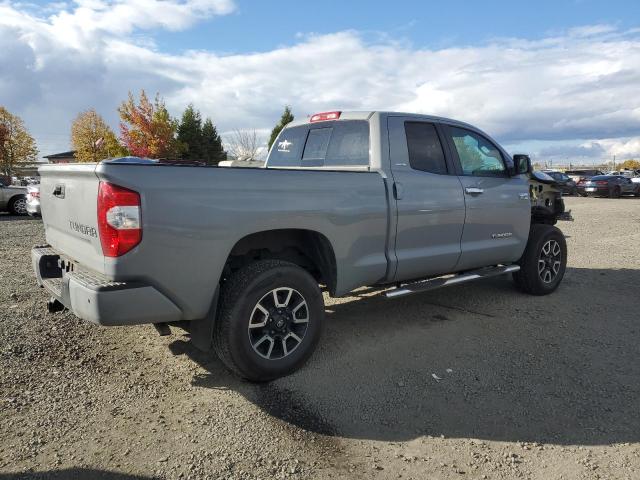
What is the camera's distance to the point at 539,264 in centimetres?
593

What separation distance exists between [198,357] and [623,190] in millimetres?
28703

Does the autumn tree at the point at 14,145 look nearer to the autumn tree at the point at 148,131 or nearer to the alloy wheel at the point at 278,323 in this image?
the autumn tree at the point at 148,131

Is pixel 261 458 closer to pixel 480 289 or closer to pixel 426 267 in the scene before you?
pixel 426 267

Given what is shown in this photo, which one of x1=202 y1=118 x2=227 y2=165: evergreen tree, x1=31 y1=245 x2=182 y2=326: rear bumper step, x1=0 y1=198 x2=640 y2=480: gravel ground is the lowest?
x1=0 y1=198 x2=640 y2=480: gravel ground

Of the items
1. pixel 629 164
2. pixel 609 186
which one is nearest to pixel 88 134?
pixel 609 186

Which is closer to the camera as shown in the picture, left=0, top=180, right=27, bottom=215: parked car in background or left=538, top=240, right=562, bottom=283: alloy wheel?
left=538, top=240, right=562, bottom=283: alloy wheel

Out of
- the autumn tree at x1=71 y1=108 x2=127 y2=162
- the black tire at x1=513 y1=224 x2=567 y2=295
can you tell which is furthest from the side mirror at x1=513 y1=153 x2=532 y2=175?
the autumn tree at x1=71 y1=108 x2=127 y2=162

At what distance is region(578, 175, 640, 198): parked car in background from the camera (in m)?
26.5

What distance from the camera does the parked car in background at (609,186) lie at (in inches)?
1044

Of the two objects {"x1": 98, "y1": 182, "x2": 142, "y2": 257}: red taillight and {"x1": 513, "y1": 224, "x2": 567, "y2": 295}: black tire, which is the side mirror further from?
{"x1": 98, "y1": 182, "x2": 142, "y2": 257}: red taillight

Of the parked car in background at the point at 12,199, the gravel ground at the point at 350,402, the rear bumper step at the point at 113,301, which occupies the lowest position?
the gravel ground at the point at 350,402

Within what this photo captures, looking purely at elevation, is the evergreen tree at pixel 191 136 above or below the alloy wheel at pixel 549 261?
above

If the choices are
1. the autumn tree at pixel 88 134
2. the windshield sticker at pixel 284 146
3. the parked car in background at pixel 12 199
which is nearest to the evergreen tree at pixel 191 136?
the autumn tree at pixel 88 134

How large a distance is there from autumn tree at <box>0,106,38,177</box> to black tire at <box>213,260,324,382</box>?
61724 mm
